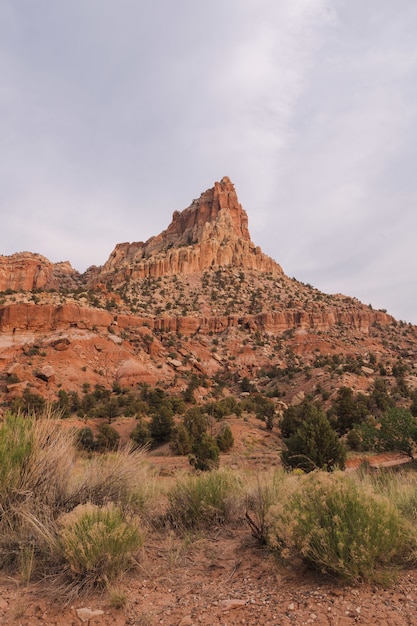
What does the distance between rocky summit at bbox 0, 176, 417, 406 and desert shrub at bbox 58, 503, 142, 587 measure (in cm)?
2895

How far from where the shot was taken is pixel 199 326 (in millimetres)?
59562

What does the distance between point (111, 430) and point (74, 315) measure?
22.0 metres

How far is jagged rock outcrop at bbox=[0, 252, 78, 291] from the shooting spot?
9750 centimetres

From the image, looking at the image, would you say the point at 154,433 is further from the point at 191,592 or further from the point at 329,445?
the point at 191,592

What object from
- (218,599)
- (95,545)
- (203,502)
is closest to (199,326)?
(203,502)

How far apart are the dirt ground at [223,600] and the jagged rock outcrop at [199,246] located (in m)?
73.3

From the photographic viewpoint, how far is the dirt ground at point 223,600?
3650mm

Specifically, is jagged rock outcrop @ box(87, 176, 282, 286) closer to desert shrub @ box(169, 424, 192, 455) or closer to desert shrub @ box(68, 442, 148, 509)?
desert shrub @ box(169, 424, 192, 455)

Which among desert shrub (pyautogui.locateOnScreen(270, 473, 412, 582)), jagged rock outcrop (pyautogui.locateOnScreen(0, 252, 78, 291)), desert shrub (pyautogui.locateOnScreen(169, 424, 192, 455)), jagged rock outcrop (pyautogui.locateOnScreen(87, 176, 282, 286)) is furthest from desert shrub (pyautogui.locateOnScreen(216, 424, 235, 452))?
jagged rock outcrop (pyautogui.locateOnScreen(0, 252, 78, 291))

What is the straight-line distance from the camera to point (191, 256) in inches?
3127

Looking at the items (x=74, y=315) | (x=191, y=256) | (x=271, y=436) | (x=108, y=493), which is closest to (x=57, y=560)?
(x=108, y=493)

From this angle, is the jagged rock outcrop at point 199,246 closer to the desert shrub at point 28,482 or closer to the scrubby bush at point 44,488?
the scrubby bush at point 44,488

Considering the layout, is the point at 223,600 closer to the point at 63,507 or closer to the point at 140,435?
the point at 63,507

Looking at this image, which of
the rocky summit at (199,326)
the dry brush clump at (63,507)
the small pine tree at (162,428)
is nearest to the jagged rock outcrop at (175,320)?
the rocky summit at (199,326)
